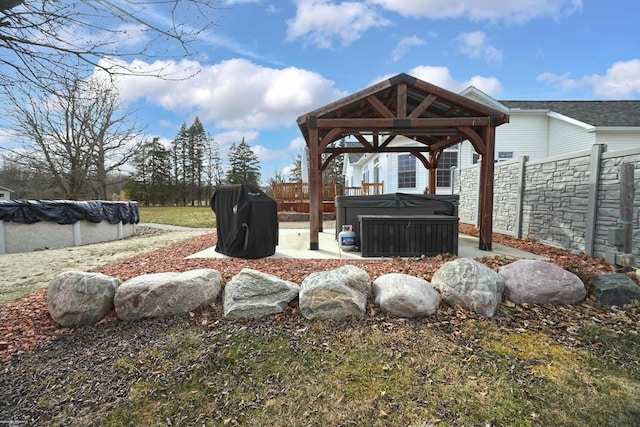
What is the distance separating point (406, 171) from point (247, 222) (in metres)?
11.7

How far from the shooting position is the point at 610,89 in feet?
64.6

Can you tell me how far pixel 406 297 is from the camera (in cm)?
314

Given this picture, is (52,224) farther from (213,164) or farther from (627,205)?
(213,164)

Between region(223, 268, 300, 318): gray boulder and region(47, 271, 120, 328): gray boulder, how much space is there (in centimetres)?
119

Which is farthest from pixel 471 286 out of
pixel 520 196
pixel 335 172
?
pixel 335 172

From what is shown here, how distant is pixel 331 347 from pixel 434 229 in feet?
11.7

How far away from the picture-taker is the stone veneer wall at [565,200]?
5.02 metres

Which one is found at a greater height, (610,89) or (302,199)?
(610,89)

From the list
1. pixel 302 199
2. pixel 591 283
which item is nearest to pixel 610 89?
pixel 302 199

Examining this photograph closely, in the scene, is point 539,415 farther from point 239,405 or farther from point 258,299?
point 258,299

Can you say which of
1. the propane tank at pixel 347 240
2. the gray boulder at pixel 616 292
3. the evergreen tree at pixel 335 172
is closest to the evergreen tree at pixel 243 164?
the evergreen tree at pixel 335 172

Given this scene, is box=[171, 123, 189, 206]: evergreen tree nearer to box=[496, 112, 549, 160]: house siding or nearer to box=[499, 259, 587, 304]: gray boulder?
box=[496, 112, 549, 160]: house siding

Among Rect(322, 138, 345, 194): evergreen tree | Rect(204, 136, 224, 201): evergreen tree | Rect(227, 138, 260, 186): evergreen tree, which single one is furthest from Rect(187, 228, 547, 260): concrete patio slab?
Rect(204, 136, 224, 201): evergreen tree

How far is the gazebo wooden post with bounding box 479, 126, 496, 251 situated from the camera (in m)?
6.19
